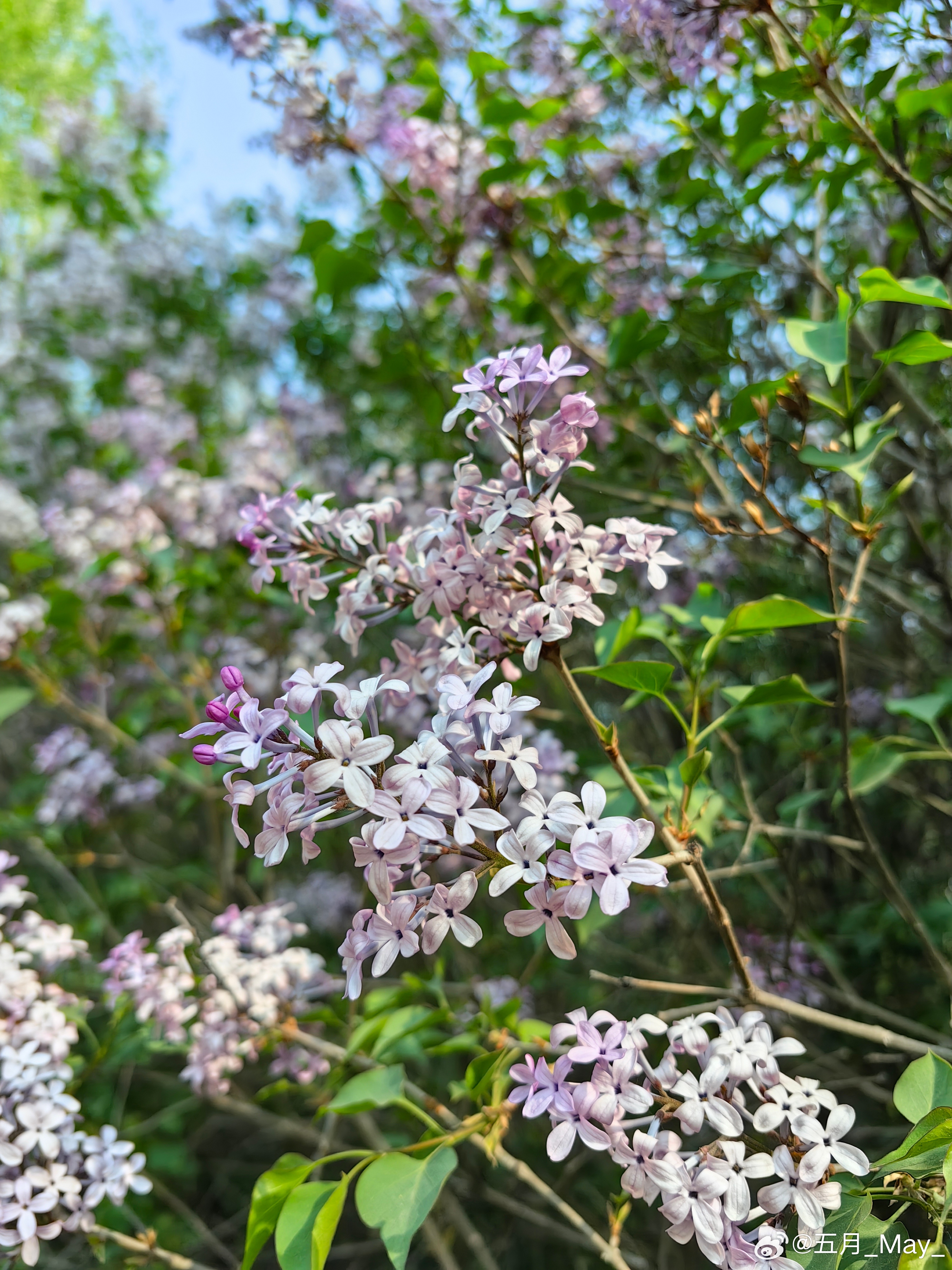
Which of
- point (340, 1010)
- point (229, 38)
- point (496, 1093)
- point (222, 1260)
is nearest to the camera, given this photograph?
point (496, 1093)

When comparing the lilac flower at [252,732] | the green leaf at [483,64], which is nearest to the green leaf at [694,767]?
the lilac flower at [252,732]

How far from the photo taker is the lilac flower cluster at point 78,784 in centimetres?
281

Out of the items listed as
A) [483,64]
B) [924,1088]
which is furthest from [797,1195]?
[483,64]

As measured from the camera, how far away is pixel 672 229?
1924 mm

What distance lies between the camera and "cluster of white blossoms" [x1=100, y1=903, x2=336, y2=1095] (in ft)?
4.83

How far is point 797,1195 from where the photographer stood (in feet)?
2.32

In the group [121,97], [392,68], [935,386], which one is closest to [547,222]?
[392,68]

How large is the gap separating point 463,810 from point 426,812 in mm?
31

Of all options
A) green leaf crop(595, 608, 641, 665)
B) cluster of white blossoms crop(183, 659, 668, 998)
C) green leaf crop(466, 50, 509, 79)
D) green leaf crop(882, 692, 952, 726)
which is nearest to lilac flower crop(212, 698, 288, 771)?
cluster of white blossoms crop(183, 659, 668, 998)

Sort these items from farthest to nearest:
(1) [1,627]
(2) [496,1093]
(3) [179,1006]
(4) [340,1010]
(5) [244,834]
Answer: (1) [1,627] → (4) [340,1010] → (3) [179,1006] → (2) [496,1093] → (5) [244,834]

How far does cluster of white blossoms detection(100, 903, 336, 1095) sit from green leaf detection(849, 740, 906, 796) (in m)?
1.06

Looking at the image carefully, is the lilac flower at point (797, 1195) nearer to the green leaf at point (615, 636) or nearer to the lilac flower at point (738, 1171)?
the lilac flower at point (738, 1171)

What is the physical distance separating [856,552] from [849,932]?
105 cm

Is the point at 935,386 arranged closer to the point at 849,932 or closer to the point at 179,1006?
the point at 849,932
